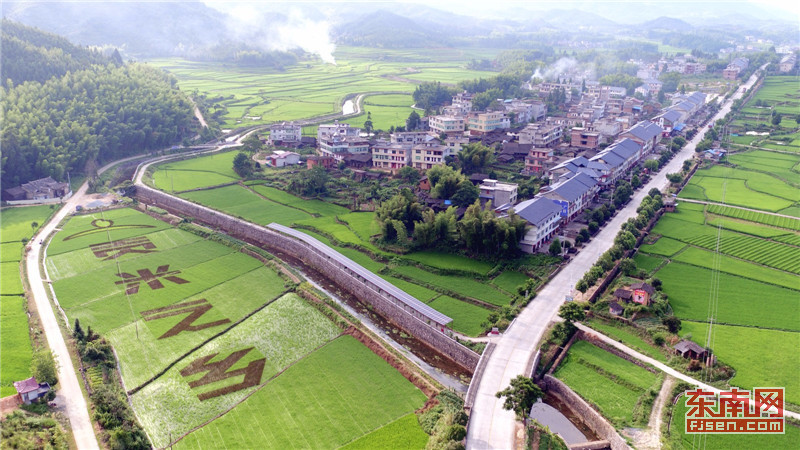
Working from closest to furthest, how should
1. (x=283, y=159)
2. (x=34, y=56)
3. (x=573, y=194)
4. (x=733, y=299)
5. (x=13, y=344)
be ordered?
(x=13, y=344) < (x=733, y=299) < (x=573, y=194) < (x=283, y=159) < (x=34, y=56)

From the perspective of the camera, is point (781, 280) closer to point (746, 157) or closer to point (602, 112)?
point (746, 157)

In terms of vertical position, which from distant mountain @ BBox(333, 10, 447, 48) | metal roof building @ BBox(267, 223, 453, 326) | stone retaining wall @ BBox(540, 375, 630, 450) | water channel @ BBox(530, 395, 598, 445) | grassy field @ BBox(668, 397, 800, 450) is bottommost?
water channel @ BBox(530, 395, 598, 445)

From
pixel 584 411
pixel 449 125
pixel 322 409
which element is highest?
pixel 449 125

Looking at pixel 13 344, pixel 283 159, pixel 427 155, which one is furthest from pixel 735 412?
pixel 283 159

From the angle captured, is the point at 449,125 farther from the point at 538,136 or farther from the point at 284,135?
the point at 284,135

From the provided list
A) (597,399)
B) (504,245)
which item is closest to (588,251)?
(504,245)

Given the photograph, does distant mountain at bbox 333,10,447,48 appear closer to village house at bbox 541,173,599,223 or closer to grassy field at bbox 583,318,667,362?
village house at bbox 541,173,599,223

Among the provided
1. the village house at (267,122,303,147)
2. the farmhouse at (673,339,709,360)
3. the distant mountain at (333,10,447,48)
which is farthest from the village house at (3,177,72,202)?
the distant mountain at (333,10,447,48)
